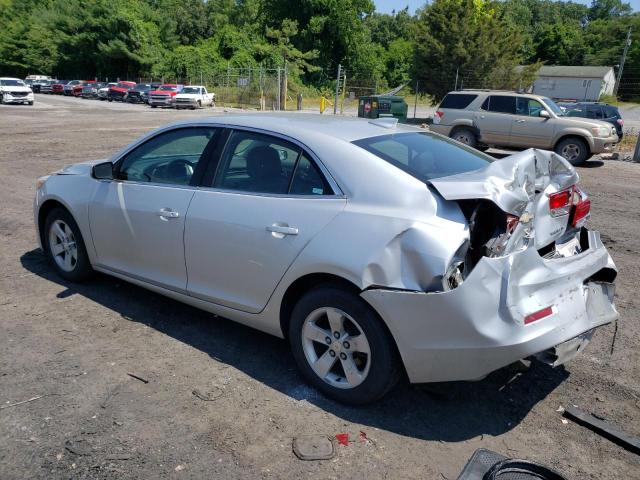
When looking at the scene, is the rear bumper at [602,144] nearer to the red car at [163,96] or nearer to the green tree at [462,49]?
the green tree at [462,49]

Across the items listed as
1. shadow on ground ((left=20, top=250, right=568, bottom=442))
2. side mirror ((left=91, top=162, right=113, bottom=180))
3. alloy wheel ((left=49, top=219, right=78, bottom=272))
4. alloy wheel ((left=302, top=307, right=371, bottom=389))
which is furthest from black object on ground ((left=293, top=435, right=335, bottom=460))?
alloy wheel ((left=49, top=219, right=78, bottom=272))

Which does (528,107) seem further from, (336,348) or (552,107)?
(336,348)

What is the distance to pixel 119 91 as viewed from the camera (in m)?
50.3

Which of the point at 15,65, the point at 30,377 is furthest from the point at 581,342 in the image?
the point at 15,65

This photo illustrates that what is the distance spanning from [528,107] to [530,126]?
0.61m

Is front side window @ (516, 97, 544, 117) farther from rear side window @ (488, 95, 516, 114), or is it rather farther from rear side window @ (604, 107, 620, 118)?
rear side window @ (604, 107, 620, 118)

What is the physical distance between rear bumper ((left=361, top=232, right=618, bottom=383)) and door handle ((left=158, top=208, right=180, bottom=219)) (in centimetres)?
165

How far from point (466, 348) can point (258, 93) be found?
43.2 meters

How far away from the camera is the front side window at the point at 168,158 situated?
4043mm

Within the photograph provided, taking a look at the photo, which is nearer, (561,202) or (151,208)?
(561,202)

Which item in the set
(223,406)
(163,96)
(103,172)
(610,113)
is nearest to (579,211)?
(223,406)

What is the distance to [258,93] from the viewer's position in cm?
4372

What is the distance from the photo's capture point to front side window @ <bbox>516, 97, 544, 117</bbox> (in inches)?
592

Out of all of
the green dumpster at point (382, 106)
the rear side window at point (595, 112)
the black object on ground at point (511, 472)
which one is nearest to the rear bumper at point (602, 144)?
the rear side window at point (595, 112)
